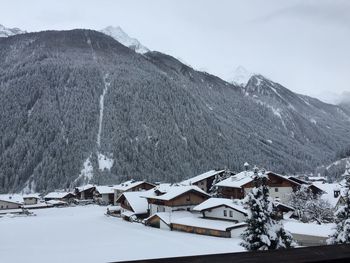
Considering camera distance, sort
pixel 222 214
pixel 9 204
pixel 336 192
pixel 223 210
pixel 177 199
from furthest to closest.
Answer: pixel 9 204, pixel 336 192, pixel 177 199, pixel 222 214, pixel 223 210

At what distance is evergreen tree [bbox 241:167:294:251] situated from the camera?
71.6 feet

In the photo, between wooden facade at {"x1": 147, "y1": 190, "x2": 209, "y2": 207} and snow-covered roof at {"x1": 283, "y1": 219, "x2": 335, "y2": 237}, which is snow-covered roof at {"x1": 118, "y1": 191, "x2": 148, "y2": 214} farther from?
snow-covered roof at {"x1": 283, "y1": 219, "x2": 335, "y2": 237}

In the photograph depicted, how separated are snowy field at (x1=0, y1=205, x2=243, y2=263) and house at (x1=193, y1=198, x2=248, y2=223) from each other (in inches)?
218

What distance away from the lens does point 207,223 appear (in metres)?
48.5

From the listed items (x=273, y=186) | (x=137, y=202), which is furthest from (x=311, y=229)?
(x=137, y=202)

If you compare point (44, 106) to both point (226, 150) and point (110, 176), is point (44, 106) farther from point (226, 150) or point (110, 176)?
point (226, 150)

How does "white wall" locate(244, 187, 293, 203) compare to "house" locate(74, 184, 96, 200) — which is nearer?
"white wall" locate(244, 187, 293, 203)

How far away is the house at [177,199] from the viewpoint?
2281 inches

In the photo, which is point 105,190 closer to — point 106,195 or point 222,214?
point 106,195

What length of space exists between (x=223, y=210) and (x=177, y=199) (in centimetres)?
958

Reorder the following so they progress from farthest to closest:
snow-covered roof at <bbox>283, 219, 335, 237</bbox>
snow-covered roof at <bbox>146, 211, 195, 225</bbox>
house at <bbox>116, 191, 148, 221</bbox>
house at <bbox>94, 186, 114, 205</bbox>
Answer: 1. house at <bbox>94, 186, 114, 205</bbox>
2. house at <bbox>116, 191, 148, 221</bbox>
3. snow-covered roof at <bbox>146, 211, 195, 225</bbox>
4. snow-covered roof at <bbox>283, 219, 335, 237</bbox>

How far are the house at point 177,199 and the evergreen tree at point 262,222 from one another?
34974 millimetres

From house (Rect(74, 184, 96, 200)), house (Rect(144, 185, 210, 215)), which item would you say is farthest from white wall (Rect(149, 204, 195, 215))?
house (Rect(74, 184, 96, 200))

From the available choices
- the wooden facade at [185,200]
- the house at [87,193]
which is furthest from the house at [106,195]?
the wooden facade at [185,200]
